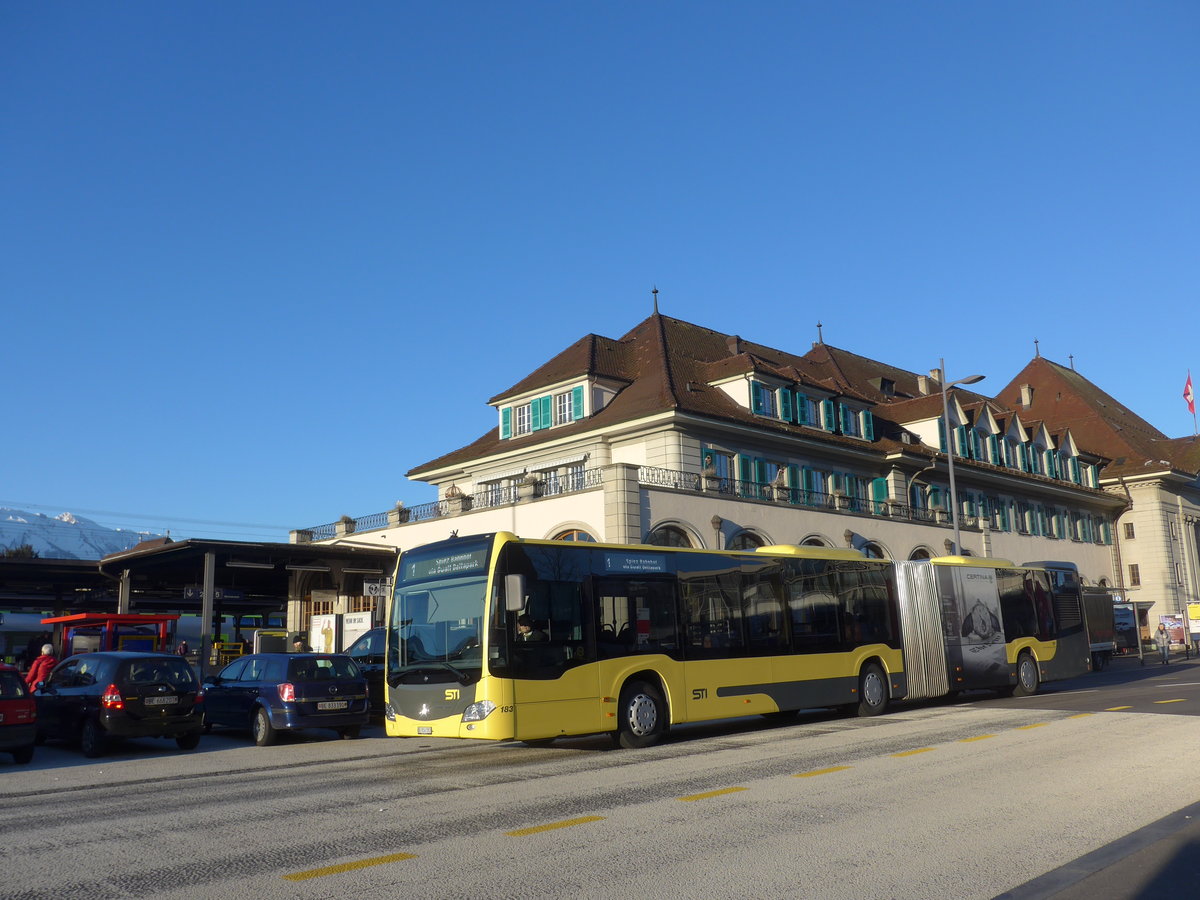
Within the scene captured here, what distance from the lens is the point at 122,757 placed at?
1655 centimetres

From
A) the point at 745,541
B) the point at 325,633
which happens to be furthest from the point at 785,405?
the point at 325,633

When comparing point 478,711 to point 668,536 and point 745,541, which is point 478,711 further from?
point 745,541

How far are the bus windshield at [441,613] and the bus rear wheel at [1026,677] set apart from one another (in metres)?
15.9

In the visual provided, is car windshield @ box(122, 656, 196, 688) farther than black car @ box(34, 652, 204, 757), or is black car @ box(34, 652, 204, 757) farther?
car windshield @ box(122, 656, 196, 688)

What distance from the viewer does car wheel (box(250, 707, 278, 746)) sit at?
1784 centimetres

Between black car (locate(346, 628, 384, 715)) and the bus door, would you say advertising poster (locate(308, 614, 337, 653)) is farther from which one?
the bus door

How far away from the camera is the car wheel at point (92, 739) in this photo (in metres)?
16.3

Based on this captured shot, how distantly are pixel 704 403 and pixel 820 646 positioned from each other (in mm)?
18288

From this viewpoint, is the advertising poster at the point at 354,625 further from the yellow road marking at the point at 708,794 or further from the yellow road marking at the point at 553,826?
the yellow road marking at the point at 553,826

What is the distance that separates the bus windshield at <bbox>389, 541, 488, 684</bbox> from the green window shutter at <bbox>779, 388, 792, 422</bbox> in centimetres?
2603

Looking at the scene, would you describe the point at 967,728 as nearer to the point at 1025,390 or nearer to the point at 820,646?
the point at 820,646

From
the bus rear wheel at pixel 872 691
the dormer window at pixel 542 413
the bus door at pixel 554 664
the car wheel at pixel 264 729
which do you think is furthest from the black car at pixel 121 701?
the dormer window at pixel 542 413

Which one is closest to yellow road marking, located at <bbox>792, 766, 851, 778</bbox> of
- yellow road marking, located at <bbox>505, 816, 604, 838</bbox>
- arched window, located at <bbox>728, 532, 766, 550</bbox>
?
yellow road marking, located at <bbox>505, 816, 604, 838</bbox>

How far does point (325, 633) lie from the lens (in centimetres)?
2981
